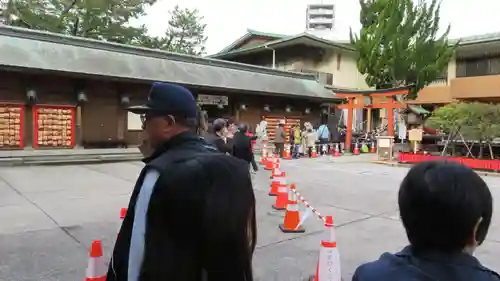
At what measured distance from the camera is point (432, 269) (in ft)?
4.08

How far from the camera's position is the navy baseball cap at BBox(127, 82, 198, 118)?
1.81m

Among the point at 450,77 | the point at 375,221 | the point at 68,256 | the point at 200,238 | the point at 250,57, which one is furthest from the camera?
the point at 250,57

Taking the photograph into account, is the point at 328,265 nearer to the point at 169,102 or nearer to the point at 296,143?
the point at 169,102

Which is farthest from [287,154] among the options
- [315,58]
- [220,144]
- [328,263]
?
[328,263]

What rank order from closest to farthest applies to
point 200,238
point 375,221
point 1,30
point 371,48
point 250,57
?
point 200,238
point 375,221
point 1,30
point 371,48
point 250,57

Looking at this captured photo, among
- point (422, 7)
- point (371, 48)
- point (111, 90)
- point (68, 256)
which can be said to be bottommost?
point (68, 256)

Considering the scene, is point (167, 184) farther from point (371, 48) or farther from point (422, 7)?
point (422, 7)

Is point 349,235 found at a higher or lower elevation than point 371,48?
lower

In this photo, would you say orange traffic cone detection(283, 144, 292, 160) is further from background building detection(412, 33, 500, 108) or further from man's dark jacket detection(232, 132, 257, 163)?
background building detection(412, 33, 500, 108)

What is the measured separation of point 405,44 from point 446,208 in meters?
25.3

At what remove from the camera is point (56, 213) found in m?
6.52

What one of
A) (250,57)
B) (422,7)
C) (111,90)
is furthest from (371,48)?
(111,90)

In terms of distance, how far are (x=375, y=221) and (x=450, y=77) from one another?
23.6 metres

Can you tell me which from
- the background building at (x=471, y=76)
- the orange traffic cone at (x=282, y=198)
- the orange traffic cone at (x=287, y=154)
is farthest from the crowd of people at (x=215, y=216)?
the background building at (x=471, y=76)
